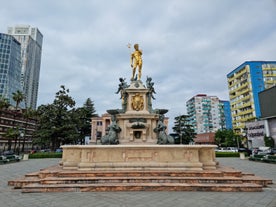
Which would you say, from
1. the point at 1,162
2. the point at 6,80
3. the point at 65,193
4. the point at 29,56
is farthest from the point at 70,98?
the point at 29,56

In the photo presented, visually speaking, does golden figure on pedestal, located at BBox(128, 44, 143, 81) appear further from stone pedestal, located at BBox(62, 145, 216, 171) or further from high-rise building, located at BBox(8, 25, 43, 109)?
high-rise building, located at BBox(8, 25, 43, 109)

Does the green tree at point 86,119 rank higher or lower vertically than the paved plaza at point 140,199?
higher

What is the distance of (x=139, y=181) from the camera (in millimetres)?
7500

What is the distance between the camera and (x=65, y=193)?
6.69 meters

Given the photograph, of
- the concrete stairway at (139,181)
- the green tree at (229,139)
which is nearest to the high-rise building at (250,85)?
the green tree at (229,139)

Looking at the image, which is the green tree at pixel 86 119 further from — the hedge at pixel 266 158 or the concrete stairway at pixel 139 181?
the concrete stairway at pixel 139 181

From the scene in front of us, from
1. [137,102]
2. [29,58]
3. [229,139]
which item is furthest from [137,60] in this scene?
[29,58]

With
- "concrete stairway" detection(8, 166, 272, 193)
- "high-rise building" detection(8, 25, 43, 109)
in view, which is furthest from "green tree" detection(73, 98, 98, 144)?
"high-rise building" detection(8, 25, 43, 109)

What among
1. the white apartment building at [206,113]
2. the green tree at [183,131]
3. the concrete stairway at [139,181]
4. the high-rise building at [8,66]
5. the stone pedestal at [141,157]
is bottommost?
the concrete stairway at [139,181]

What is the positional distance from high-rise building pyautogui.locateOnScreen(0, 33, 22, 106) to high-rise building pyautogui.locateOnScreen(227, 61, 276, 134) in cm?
8737

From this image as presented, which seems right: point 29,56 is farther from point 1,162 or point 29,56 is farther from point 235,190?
point 235,190

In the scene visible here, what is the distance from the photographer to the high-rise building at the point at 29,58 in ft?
393

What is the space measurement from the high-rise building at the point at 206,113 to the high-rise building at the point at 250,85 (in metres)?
42.1

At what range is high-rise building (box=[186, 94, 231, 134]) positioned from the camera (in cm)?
9981
